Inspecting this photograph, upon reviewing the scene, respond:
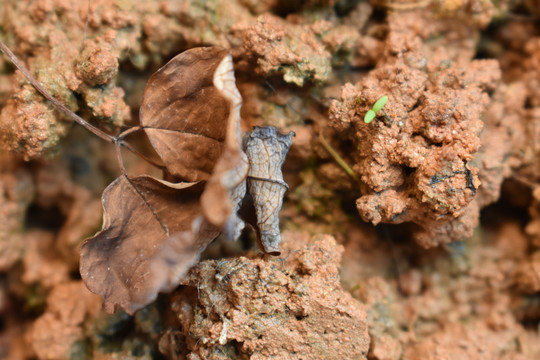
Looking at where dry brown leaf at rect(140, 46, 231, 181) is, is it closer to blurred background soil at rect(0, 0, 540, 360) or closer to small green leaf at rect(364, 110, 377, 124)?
blurred background soil at rect(0, 0, 540, 360)

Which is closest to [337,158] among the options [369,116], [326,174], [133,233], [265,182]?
[326,174]

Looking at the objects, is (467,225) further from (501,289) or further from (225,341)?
(225,341)

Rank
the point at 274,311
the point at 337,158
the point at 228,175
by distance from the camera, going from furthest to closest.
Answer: the point at 337,158 → the point at 274,311 → the point at 228,175

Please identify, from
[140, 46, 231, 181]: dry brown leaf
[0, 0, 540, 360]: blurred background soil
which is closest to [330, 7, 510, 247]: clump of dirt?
[0, 0, 540, 360]: blurred background soil

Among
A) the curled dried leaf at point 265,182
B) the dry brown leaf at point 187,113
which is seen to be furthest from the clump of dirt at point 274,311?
the dry brown leaf at point 187,113

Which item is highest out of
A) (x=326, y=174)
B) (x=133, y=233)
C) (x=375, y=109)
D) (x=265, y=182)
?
(x=375, y=109)

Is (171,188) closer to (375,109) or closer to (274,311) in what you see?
(274,311)

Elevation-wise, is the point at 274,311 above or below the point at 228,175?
below

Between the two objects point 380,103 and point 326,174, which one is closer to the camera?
point 380,103
